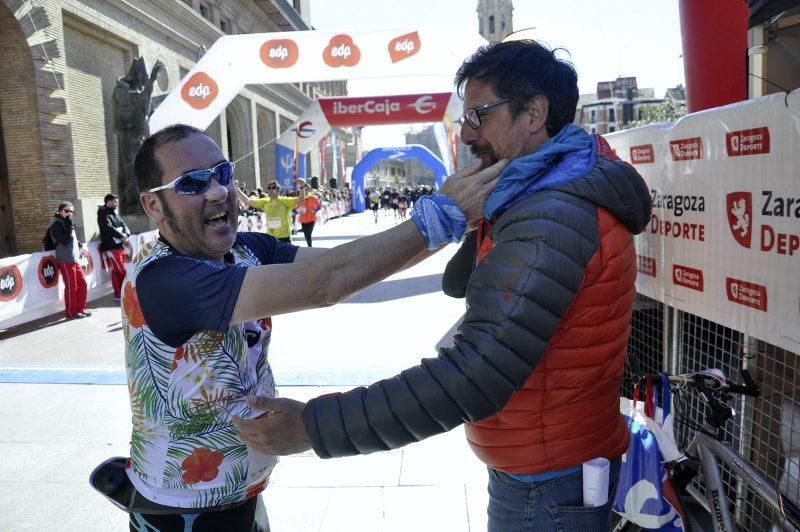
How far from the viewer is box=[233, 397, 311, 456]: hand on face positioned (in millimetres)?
1417

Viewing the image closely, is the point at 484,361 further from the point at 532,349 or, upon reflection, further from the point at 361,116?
the point at 361,116

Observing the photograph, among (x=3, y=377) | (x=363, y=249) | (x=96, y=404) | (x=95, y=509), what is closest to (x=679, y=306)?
(x=363, y=249)

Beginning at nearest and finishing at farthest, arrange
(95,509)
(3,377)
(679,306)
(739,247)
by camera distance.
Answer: (739,247) → (679,306) → (95,509) → (3,377)

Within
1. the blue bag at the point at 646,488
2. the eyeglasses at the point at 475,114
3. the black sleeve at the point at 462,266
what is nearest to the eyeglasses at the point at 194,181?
the eyeglasses at the point at 475,114

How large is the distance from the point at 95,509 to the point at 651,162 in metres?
3.64

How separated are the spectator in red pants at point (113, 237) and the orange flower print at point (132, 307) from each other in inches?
366

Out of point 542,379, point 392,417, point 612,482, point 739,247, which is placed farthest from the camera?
point 739,247

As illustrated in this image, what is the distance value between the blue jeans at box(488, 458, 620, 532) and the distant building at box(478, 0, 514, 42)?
4069 inches

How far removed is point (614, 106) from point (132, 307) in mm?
93810

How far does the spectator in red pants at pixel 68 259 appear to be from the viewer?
8.93 m

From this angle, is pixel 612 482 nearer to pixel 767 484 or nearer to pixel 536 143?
pixel 767 484

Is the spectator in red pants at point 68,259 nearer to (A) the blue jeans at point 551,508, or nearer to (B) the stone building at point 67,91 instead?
(B) the stone building at point 67,91

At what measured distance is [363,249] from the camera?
1558 millimetres

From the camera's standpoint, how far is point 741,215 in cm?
250
